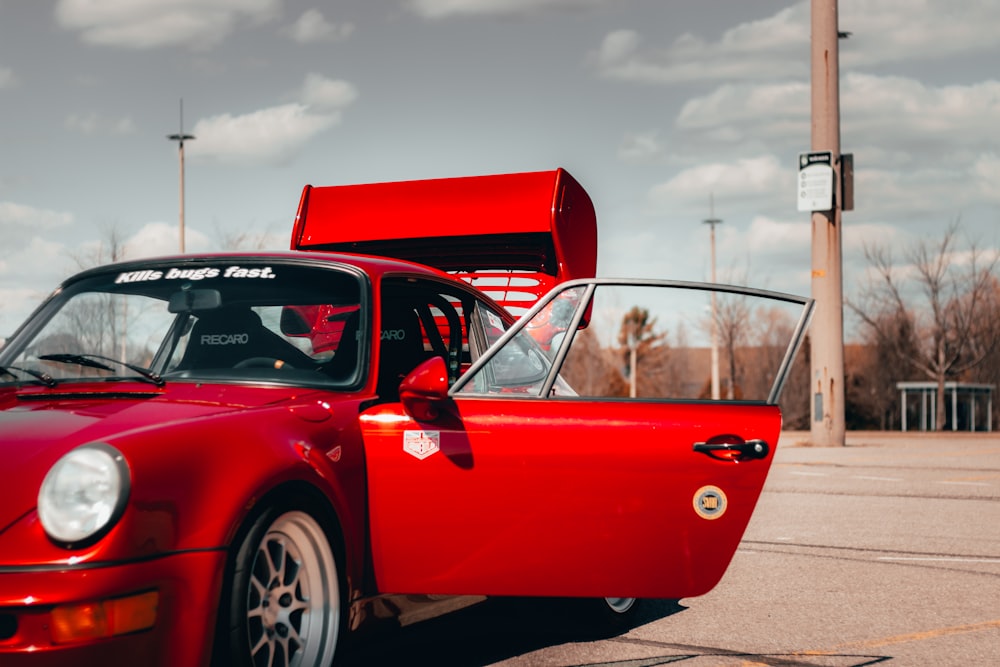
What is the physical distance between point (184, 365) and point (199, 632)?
156cm

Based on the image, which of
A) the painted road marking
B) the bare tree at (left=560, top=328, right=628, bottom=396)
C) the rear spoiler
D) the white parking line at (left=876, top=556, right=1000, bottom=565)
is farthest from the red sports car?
the bare tree at (left=560, top=328, right=628, bottom=396)

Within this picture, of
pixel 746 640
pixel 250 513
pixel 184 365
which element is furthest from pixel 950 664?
pixel 184 365

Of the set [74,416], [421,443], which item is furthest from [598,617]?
[74,416]

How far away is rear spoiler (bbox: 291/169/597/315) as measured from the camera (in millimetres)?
9805

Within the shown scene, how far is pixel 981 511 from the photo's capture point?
10.7 metres

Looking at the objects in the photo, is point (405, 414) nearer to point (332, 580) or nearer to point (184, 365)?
point (332, 580)

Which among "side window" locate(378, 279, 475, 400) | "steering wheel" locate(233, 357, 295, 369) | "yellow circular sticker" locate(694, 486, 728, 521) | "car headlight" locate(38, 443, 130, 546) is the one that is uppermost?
"side window" locate(378, 279, 475, 400)

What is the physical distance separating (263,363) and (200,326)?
1.61 ft

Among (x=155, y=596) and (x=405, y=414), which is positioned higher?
(x=405, y=414)

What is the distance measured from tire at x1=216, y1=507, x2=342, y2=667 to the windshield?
2.35 feet

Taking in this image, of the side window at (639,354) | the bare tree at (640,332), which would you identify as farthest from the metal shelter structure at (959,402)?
the bare tree at (640,332)

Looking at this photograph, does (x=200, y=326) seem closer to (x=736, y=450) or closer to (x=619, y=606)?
(x=736, y=450)

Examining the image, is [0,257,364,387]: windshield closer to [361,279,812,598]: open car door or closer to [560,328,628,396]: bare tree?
[361,279,812,598]: open car door

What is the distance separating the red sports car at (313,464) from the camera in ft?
11.0
